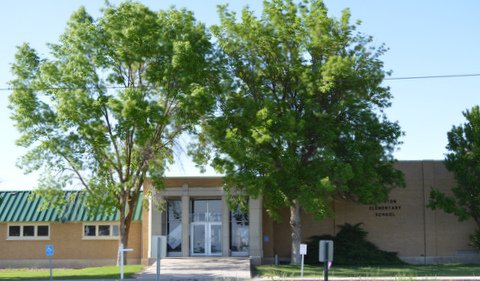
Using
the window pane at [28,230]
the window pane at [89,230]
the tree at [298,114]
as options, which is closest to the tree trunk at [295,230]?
the tree at [298,114]

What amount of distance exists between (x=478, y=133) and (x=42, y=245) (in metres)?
27.7

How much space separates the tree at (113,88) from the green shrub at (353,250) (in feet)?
34.8

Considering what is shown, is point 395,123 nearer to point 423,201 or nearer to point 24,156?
point 423,201

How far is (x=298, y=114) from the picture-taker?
3650 cm

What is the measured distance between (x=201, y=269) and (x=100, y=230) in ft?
37.5

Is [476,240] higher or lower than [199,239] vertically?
lower

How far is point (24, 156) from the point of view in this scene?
116ft

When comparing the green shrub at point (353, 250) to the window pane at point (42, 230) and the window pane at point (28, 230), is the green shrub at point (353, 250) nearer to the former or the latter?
the window pane at point (42, 230)

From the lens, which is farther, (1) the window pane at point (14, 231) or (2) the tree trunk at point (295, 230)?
(1) the window pane at point (14, 231)

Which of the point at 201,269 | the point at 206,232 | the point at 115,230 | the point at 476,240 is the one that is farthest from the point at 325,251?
the point at 115,230

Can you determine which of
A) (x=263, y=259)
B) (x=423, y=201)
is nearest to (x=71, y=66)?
(x=263, y=259)

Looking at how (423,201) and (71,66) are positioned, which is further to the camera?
(423,201)

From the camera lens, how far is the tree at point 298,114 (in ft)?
114

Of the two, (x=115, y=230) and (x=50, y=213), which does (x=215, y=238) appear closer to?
(x=115, y=230)
